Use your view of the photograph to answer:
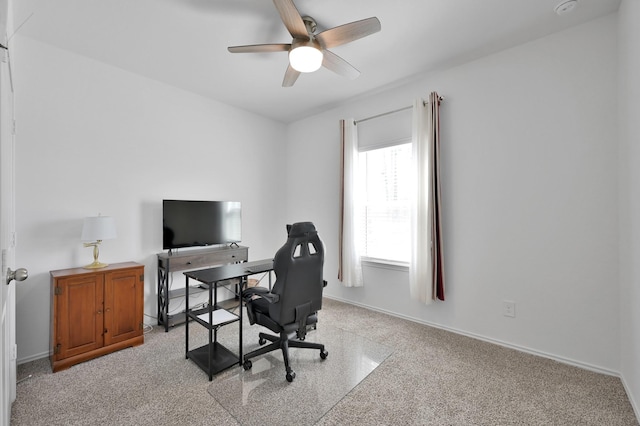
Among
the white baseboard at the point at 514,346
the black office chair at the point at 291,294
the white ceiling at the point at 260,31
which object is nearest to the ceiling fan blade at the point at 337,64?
the white ceiling at the point at 260,31

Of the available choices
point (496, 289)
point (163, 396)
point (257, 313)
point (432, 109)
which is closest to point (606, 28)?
point (432, 109)

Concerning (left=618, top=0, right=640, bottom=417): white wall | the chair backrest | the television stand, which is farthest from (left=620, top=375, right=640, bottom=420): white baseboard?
the television stand

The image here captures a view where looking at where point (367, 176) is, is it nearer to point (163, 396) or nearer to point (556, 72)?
point (556, 72)

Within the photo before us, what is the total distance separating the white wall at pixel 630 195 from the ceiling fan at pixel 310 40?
1.69 meters

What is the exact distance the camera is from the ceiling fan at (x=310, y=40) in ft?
6.60

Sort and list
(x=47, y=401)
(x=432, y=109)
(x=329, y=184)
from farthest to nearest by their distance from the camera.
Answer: (x=329, y=184)
(x=432, y=109)
(x=47, y=401)

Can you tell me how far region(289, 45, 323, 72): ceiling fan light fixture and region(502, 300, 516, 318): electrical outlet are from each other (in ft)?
9.05

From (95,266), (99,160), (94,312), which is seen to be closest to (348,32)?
(99,160)

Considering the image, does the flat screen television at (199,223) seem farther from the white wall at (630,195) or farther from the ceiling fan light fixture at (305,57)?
the white wall at (630,195)

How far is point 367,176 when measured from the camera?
3.99m

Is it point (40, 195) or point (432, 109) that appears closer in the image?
point (40, 195)

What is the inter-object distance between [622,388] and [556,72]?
253 centimetres

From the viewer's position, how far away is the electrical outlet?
2.78 metres

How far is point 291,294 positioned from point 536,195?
233cm
